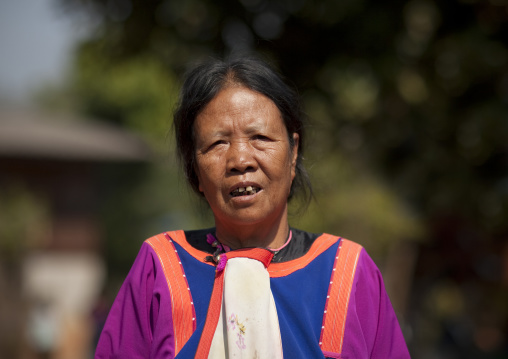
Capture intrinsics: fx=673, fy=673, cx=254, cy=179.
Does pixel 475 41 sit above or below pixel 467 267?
above

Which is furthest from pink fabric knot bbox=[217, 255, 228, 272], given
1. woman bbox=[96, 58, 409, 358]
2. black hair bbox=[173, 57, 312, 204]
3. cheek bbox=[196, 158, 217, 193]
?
black hair bbox=[173, 57, 312, 204]

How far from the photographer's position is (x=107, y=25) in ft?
18.6

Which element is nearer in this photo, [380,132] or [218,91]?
[218,91]

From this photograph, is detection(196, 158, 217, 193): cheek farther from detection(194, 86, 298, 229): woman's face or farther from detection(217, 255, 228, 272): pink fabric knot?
detection(217, 255, 228, 272): pink fabric knot

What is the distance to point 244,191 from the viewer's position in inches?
77.5

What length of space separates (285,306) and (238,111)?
0.58 meters

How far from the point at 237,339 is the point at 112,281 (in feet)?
60.2

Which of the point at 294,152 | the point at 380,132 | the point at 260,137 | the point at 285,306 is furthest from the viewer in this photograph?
the point at 380,132

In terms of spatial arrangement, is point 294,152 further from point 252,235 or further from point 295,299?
point 295,299

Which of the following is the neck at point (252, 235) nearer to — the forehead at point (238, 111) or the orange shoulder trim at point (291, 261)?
the orange shoulder trim at point (291, 261)

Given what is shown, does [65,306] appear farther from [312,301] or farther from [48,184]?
[312,301]

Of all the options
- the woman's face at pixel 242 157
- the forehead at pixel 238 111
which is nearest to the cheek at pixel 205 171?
the woman's face at pixel 242 157

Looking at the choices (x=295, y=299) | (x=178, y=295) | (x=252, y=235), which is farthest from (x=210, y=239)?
(x=295, y=299)

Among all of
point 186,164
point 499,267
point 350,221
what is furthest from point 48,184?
point 186,164
